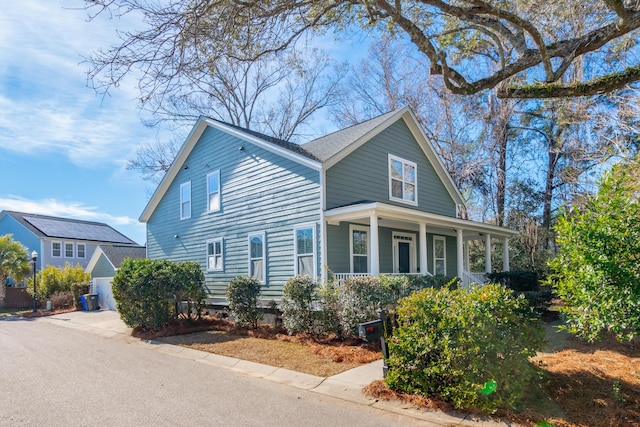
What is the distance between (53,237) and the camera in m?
30.0

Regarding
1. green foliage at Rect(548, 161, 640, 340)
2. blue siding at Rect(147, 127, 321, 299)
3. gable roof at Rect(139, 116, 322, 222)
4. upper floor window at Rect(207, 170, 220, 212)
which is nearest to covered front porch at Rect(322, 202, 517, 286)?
blue siding at Rect(147, 127, 321, 299)

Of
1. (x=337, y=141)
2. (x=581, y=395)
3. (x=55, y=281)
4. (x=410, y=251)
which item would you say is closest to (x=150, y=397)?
(x=581, y=395)

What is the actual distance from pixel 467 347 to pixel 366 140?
9242 millimetres

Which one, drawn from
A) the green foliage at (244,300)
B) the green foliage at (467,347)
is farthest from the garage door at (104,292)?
the green foliage at (467,347)

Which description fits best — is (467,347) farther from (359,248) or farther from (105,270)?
(105,270)

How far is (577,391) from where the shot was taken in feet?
17.3

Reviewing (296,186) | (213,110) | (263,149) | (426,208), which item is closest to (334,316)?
(296,186)

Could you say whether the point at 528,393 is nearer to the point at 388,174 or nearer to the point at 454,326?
the point at 454,326

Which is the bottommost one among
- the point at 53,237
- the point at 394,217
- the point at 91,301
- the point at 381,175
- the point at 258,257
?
the point at 91,301

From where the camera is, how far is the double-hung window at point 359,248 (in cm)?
1256

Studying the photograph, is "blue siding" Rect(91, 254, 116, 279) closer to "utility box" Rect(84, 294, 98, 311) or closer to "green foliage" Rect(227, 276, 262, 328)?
"utility box" Rect(84, 294, 98, 311)

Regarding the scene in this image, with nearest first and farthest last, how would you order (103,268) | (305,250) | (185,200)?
1. (305,250)
2. (185,200)
3. (103,268)

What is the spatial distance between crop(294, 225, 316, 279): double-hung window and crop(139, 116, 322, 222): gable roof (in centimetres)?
189

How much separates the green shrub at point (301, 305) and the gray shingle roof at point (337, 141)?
12.1 feet
